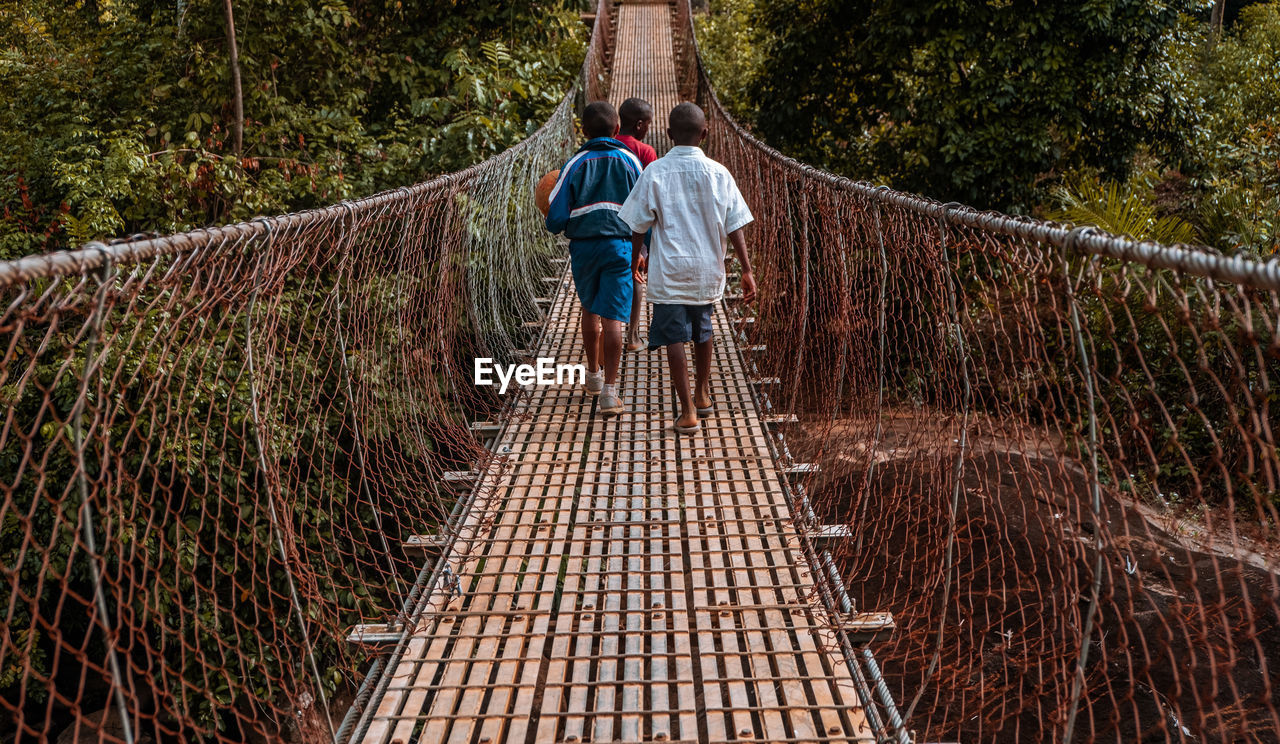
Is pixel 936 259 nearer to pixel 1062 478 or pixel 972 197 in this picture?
pixel 1062 478

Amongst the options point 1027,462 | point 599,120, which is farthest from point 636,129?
point 1027,462

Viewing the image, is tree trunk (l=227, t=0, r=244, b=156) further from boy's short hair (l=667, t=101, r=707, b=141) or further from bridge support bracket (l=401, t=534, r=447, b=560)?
bridge support bracket (l=401, t=534, r=447, b=560)

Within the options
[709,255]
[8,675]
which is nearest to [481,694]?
[709,255]

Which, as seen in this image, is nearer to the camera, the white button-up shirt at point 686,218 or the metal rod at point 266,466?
the metal rod at point 266,466

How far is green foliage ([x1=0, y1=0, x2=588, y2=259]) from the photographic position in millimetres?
5418

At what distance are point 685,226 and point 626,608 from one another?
4.41 feet

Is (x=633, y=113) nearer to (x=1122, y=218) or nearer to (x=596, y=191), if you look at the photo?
(x=596, y=191)

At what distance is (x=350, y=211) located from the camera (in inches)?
91.5

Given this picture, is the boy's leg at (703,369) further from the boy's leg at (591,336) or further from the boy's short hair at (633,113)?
the boy's short hair at (633,113)

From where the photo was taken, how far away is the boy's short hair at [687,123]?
9.89ft

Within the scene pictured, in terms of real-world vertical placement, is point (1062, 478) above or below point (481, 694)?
above

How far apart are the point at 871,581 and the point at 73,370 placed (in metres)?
3.65

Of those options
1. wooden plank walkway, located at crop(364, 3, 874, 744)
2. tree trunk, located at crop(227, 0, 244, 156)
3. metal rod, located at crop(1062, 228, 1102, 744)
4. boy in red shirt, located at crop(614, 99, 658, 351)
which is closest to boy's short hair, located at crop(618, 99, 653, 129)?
boy in red shirt, located at crop(614, 99, 658, 351)

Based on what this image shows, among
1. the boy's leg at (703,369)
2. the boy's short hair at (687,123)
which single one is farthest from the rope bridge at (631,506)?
the boy's short hair at (687,123)
